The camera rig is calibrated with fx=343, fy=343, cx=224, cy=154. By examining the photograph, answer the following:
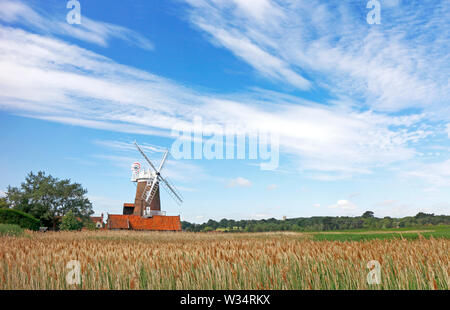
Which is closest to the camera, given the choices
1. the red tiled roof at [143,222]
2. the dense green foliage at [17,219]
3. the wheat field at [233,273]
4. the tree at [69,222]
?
the wheat field at [233,273]

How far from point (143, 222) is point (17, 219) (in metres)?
21.8

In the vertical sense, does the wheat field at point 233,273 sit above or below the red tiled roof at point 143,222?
above

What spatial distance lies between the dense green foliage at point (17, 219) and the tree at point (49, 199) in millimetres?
13430

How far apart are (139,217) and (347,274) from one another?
187 ft

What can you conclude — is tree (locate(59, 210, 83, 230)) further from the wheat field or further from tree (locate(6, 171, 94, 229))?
the wheat field

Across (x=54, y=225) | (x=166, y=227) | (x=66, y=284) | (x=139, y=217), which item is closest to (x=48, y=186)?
(x=54, y=225)

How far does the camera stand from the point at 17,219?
41.8m

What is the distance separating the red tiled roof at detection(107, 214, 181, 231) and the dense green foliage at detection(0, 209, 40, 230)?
566 inches

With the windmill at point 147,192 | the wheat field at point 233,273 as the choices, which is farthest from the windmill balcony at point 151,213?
the wheat field at point 233,273

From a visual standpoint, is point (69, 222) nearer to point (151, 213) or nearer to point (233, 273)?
point (151, 213)

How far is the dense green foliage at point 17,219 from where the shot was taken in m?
39.9

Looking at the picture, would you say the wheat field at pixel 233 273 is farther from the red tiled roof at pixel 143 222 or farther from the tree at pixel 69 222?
the red tiled roof at pixel 143 222

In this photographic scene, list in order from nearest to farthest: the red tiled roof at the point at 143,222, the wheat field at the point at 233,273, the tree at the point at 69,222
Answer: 1. the wheat field at the point at 233,273
2. the tree at the point at 69,222
3. the red tiled roof at the point at 143,222
